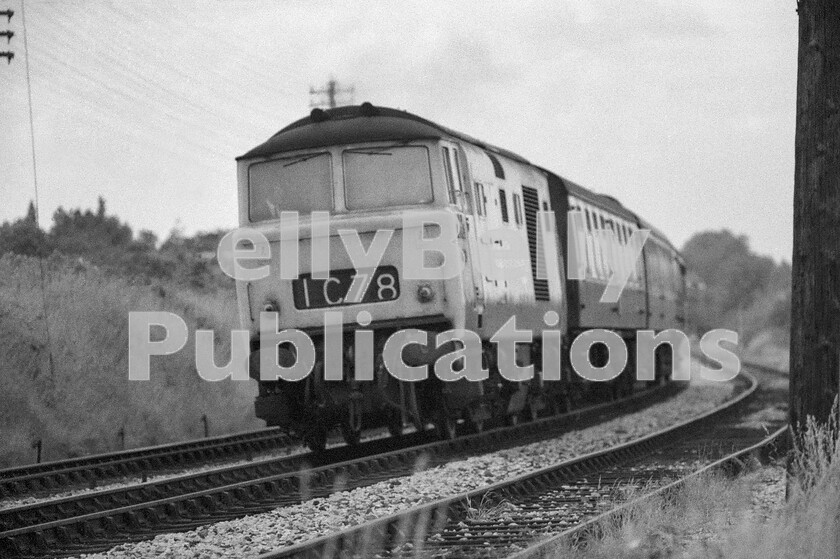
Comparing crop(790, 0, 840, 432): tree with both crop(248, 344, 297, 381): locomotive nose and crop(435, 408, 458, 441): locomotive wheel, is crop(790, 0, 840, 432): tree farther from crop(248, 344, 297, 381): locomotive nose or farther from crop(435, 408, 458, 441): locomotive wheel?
crop(435, 408, 458, 441): locomotive wheel

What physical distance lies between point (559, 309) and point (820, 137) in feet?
30.4

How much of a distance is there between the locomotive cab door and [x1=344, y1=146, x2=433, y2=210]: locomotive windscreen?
27 cm

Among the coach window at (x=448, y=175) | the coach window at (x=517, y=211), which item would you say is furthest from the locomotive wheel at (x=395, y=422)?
the coach window at (x=517, y=211)

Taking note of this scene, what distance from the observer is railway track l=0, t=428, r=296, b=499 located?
1166 cm

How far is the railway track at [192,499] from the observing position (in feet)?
27.4

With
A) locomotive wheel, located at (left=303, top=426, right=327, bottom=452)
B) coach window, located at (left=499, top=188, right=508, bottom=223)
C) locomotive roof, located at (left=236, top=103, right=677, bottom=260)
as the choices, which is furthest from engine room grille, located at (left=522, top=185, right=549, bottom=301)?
locomotive wheel, located at (left=303, top=426, right=327, bottom=452)

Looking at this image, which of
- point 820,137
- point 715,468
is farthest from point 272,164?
point 820,137

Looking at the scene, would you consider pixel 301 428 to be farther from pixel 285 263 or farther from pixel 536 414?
pixel 536 414

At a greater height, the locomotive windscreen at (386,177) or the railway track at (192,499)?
the locomotive windscreen at (386,177)

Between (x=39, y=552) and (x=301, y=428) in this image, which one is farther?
(x=301, y=428)

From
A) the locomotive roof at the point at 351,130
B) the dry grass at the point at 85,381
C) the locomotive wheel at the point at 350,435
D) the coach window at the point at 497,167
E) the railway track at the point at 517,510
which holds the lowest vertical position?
the railway track at the point at 517,510

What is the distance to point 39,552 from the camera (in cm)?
805

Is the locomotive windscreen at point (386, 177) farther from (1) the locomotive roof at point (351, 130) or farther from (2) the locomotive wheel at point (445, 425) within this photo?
(2) the locomotive wheel at point (445, 425)

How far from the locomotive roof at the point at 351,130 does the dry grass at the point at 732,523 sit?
5050mm
